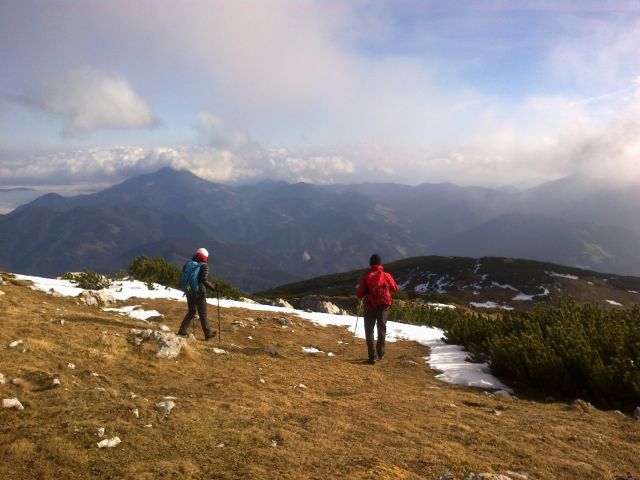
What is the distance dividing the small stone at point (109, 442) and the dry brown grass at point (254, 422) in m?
0.07

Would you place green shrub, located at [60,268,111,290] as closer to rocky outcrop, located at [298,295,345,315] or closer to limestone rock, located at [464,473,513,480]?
rocky outcrop, located at [298,295,345,315]

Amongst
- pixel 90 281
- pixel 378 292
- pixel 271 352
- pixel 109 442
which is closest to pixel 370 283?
pixel 378 292

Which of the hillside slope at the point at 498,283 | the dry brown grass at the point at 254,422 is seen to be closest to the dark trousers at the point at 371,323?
the dry brown grass at the point at 254,422

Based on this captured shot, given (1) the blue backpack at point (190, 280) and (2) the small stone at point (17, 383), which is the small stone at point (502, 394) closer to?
(1) the blue backpack at point (190, 280)

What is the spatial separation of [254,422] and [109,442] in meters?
1.72

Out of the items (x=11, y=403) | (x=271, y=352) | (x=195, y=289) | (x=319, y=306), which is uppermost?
(x=195, y=289)

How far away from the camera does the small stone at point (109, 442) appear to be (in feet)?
13.2

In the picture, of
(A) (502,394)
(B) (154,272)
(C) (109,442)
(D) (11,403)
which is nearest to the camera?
(C) (109,442)

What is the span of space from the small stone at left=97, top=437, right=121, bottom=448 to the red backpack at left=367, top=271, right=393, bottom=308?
276 inches

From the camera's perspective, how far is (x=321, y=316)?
17.5 meters

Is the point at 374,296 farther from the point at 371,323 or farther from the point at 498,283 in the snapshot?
the point at 498,283

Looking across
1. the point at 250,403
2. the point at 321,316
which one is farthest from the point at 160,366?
the point at 321,316

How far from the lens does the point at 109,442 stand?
13.3 feet

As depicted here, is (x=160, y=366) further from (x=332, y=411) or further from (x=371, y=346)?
(x=371, y=346)
